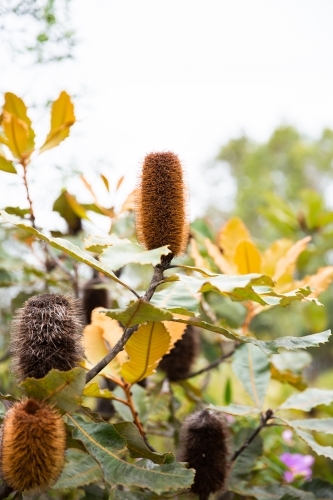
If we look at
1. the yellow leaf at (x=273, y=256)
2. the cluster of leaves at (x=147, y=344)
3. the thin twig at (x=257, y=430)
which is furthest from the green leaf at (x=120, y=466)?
the yellow leaf at (x=273, y=256)

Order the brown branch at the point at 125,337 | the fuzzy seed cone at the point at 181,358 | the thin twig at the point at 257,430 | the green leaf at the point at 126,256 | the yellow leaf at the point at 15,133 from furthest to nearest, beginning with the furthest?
the fuzzy seed cone at the point at 181,358 → the thin twig at the point at 257,430 → the yellow leaf at the point at 15,133 → the brown branch at the point at 125,337 → the green leaf at the point at 126,256

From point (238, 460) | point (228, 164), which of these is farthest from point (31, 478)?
point (228, 164)

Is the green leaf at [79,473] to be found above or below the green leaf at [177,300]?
below

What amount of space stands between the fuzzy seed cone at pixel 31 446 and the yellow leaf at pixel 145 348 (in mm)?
151

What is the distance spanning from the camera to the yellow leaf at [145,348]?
2.26 ft

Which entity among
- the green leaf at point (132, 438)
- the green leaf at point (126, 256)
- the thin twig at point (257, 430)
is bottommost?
the thin twig at point (257, 430)

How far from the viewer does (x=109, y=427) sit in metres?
0.66

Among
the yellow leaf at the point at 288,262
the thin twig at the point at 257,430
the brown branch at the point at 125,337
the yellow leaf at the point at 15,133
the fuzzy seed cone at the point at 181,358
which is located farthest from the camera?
the fuzzy seed cone at the point at 181,358

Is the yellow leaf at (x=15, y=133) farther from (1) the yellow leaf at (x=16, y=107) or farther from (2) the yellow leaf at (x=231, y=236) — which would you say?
(2) the yellow leaf at (x=231, y=236)

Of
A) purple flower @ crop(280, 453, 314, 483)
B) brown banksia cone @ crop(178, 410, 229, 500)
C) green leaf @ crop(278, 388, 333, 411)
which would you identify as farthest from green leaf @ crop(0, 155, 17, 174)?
purple flower @ crop(280, 453, 314, 483)

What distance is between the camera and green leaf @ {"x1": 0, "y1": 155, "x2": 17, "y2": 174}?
857 millimetres

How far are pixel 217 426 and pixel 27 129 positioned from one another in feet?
1.93

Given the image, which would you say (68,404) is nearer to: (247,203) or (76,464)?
(76,464)

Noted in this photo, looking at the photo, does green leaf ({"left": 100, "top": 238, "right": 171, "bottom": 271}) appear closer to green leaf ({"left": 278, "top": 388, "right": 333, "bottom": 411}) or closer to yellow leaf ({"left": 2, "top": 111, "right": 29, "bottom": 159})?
yellow leaf ({"left": 2, "top": 111, "right": 29, "bottom": 159})
